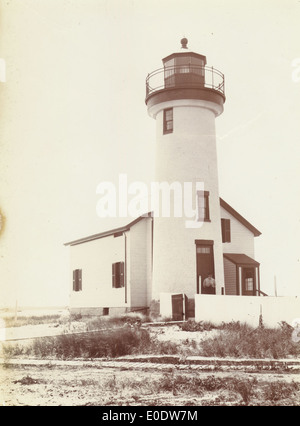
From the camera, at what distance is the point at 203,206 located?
20250 millimetres

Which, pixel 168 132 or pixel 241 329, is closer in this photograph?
pixel 241 329

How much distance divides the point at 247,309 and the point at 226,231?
681 cm

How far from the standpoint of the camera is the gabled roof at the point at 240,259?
22.6 metres

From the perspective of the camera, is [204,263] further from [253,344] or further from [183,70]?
[183,70]

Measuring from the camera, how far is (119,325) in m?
18.4

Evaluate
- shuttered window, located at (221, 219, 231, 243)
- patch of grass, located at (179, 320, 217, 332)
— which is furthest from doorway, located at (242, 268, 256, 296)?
patch of grass, located at (179, 320, 217, 332)

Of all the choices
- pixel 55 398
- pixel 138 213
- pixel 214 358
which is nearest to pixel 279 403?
pixel 214 358

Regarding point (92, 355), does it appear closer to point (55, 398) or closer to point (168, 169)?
point (55, 398)

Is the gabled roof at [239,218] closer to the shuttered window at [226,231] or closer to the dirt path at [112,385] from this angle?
the shuttered window at [226,231]

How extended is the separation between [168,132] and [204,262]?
4.75m

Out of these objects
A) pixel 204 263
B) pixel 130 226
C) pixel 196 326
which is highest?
pixel 130 226

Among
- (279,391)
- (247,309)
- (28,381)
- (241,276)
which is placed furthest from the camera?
(241,276)

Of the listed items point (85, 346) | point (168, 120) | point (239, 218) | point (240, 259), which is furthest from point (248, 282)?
point (85, 346)

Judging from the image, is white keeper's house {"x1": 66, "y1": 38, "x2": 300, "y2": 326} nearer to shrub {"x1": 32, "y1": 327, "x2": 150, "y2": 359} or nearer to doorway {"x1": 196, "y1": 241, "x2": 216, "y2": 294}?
doorway {"x1": 196, "y1": 241, "x2": 216, "y2": 294}
